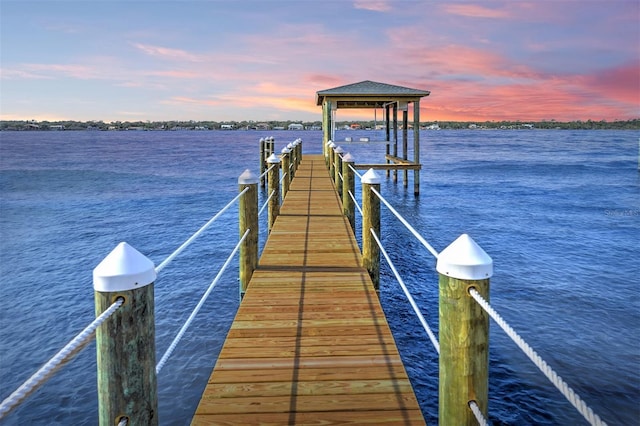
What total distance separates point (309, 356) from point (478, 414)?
1717 millimetres

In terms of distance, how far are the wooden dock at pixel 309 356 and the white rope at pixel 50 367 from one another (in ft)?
4.08

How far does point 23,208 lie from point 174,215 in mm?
8700

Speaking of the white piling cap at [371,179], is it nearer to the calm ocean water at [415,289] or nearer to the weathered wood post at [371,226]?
the weathered wood post at [371,226]

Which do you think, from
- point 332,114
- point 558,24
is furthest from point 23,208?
point 558,24

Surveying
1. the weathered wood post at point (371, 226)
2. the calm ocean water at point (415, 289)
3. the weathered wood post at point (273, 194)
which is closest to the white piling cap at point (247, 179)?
the weathered wood post at point (371, 226)

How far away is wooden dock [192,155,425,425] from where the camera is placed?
297cm

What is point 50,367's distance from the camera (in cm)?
157

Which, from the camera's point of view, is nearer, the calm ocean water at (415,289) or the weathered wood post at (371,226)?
the weathered wood post at (371,226)

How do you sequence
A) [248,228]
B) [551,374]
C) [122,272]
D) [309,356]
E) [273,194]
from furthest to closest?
1. [273,194]
2. [248,228]
3. [309,356]
4. [122,272]
5. [551,374]

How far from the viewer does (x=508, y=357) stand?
729 cm

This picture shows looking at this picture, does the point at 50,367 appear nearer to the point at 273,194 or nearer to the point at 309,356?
the point at 309,356

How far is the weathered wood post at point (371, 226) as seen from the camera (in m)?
6.11

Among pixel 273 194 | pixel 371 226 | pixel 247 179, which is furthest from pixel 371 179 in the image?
pixel 273 194

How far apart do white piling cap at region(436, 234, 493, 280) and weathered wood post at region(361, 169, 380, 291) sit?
3769mm
